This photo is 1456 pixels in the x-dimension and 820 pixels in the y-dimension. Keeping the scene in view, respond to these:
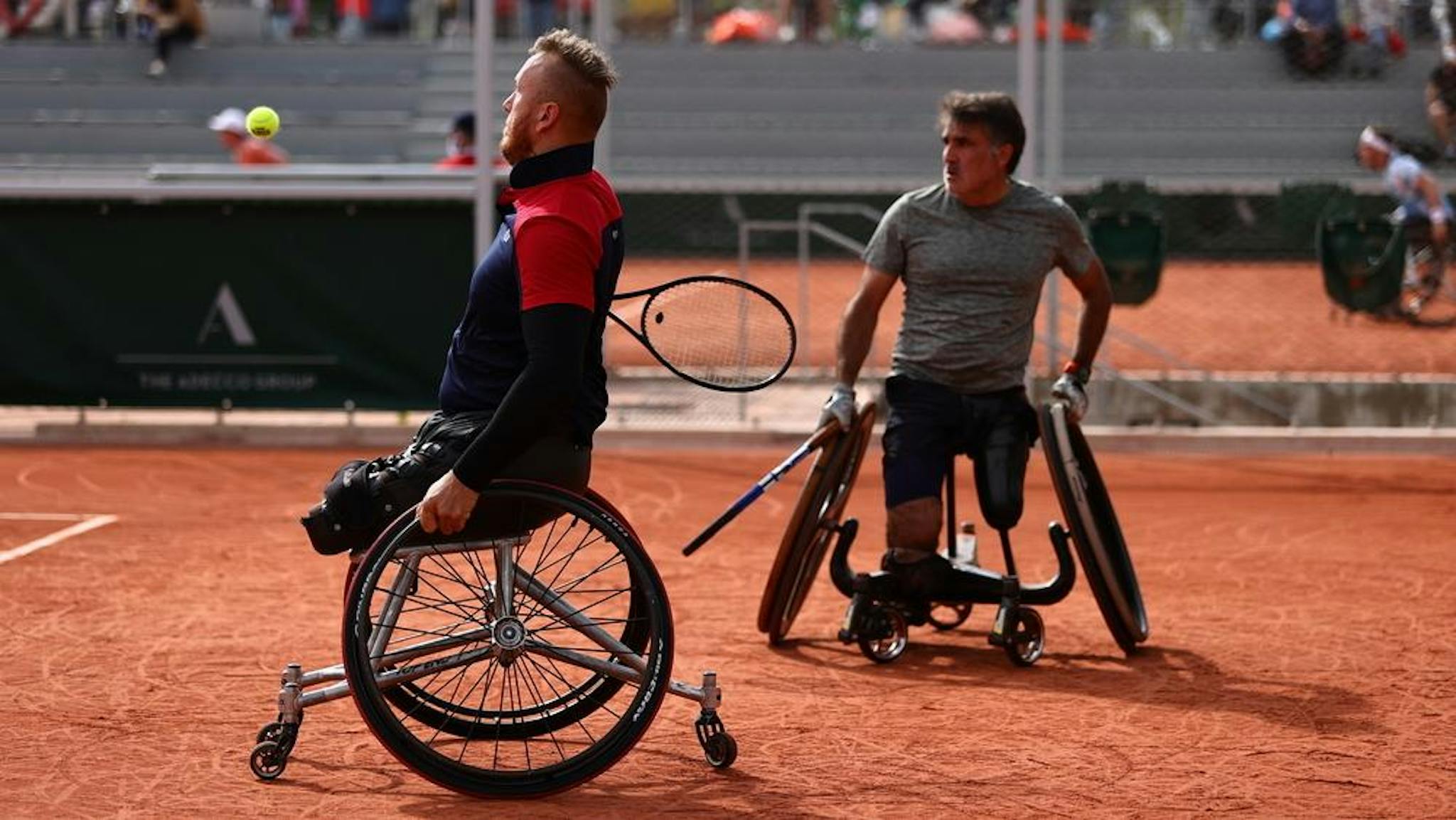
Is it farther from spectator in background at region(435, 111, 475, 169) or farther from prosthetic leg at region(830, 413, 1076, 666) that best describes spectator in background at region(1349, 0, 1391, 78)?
prosthetic leg at region(830, 413, 1076, 666)

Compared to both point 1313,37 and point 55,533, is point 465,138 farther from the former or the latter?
point 1313,37

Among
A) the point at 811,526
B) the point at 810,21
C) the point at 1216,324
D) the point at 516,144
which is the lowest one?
the point at 1216,324

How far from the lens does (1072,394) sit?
321 inches

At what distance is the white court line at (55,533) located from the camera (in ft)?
32.9

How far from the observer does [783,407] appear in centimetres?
1492

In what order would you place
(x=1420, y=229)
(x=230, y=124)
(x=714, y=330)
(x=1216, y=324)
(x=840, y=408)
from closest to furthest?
1. (x=714, y=330)
2. (x=840, y=408)
3. (x=230, y=124)
4. (x=1420, y=229)
5. (x=1216, y=324)

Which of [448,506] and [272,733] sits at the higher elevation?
[448,506]

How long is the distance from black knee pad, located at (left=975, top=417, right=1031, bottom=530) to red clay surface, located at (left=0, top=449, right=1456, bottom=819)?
20.3 inches

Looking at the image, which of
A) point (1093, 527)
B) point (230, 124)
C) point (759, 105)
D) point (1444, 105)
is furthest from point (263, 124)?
point (759, 105)

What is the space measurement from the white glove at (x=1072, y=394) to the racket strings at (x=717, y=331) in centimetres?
117

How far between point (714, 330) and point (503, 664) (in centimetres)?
180

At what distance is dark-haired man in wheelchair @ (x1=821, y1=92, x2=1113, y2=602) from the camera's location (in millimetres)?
8023

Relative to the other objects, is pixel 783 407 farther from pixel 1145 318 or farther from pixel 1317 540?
pixel 1145 318

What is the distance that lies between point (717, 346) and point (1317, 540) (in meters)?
4.33
